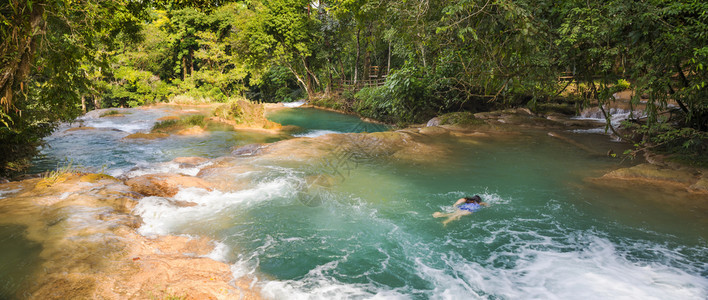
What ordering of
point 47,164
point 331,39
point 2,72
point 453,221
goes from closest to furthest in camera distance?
point 2,72 < point 453,221 < point 47,164 < point 331,39

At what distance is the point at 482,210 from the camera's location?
6074 millimetres

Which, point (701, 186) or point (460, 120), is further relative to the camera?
point (460, 120)

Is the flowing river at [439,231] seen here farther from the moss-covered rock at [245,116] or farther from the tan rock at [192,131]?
the moss-covered rock at [245,116]

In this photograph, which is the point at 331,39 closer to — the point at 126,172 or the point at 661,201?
the point at 126,172

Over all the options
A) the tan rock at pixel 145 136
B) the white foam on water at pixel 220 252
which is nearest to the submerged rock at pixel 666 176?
the white foam on water at pixel 220 252

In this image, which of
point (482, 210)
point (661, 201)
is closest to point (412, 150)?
point (482, 210)

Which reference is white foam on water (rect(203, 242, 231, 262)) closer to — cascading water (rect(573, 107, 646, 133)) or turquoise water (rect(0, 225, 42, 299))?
turquoise water (rect(0, 225, 42, 299))

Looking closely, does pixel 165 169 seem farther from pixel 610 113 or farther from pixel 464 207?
pixel 610 113

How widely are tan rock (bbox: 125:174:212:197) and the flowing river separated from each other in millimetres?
Answer: 183

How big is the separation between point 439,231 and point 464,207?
0.91 metres

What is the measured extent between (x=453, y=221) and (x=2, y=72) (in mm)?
6402

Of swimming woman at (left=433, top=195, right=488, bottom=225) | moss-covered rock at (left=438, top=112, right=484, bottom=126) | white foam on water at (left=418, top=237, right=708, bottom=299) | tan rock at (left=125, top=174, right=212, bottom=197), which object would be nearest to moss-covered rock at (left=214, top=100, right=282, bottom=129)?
moss-covered rock at (left=438, top=112, right=484, bottom=126)

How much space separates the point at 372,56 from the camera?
26250 millimetres

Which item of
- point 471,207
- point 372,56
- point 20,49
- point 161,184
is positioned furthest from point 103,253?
point 372,56
